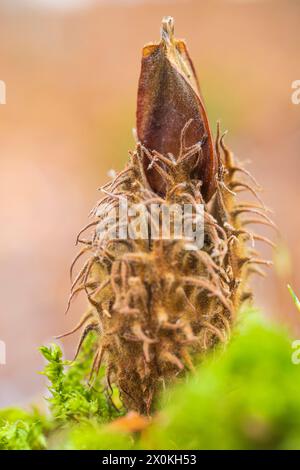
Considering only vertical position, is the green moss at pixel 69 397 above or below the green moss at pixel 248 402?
above

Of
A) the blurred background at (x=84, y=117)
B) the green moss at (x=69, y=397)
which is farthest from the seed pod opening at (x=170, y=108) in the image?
the blurred background at (x=84, y=117)

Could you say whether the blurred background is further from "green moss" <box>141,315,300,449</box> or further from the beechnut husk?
"green moss" <box>141,315,300,449</box>

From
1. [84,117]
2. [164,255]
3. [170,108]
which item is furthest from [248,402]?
[84,117]

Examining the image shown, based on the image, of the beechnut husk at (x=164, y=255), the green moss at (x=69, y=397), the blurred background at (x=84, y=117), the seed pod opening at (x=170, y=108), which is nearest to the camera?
the beechnut husk at (x=164, y=255)

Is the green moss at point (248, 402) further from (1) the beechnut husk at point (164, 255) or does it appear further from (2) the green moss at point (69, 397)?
(2) the green moss at point (69, 397)

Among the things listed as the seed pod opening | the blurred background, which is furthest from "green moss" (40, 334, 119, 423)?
the blurred background
